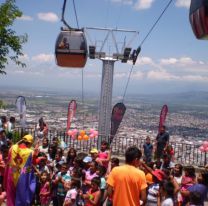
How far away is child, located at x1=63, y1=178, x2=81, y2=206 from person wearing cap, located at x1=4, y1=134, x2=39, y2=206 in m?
0.79

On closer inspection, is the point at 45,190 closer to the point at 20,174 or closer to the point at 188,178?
the point at 20,174

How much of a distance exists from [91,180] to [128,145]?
8.48 m

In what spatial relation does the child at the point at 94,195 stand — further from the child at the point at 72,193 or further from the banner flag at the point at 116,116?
the banner flag at the point at 116,116

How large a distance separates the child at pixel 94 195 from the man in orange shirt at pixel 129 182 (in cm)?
129

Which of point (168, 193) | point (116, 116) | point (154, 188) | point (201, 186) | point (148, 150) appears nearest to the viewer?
point (168, 193)

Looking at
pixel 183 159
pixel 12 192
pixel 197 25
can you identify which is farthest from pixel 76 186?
pixel 183 159

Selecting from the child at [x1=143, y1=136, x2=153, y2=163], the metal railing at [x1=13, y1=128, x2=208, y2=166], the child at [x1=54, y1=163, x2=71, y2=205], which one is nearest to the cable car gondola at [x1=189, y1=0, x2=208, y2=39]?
the child at [x1=54, y1=163, x2=71, y2=205]

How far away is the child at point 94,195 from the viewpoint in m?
6.93

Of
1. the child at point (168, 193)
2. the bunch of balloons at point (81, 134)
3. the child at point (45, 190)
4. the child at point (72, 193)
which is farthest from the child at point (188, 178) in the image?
the bunch of balloons at point (81, 134)

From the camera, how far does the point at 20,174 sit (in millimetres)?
7691

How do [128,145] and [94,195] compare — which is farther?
[128,145]

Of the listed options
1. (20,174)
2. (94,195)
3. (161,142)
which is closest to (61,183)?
(20,174)

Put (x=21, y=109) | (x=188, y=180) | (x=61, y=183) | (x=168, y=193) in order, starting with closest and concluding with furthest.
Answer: (x=168, y=193)
(x=188, y=180)
(x=61, y=183)
(x=21, y=109)

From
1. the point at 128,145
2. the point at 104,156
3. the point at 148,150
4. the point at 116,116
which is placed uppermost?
the point at 116,116
